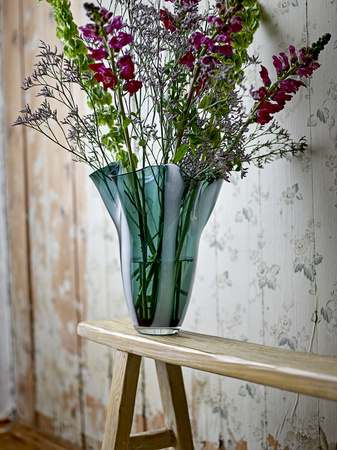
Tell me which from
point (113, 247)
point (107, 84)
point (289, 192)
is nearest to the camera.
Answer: point (107, 84)

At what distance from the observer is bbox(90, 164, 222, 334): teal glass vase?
107 cm

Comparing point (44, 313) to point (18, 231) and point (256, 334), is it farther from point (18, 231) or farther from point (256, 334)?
point (256, 334)

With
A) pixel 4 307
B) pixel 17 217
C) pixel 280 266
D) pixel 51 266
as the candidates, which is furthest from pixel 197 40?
pixel 4 307

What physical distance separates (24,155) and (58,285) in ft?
2.01

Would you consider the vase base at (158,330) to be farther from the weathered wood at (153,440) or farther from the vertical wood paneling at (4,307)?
the vertical wood paneling at (4,307)

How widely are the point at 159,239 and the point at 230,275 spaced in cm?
38

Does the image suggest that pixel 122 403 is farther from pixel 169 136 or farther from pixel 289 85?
pixel 289 85

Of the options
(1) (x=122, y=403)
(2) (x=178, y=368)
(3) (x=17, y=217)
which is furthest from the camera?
(3) (x=17, y=217)

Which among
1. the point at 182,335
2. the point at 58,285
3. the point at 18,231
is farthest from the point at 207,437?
the point at 18,231

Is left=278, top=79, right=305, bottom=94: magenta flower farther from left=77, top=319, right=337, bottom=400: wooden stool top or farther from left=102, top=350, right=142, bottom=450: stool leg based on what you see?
left=102, top=350, right=142, bottom=450: stool leg

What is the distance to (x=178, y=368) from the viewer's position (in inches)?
50.1

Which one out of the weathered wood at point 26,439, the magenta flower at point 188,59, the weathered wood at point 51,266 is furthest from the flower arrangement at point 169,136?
the weathered wood at point 26,439

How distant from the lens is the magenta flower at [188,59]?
3.39ft

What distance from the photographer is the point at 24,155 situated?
2.32m
